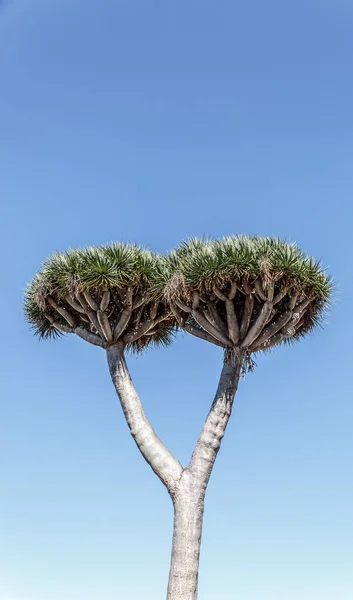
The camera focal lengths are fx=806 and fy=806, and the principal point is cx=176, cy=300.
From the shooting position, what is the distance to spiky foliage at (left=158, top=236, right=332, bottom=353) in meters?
12.2

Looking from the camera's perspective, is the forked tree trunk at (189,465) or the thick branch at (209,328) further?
the thick branch at (209,328)

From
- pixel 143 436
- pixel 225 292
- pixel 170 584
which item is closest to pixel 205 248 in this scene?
pixel 225 292

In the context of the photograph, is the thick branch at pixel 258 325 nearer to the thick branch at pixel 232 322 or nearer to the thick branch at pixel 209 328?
the thick branch at pixel 232 322

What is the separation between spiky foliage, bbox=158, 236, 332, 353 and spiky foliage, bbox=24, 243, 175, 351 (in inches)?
18.6

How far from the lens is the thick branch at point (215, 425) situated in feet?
40.1

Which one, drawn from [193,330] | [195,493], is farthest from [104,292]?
[195,493]

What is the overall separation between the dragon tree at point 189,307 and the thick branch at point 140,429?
0.05 ft

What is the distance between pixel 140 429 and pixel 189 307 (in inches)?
81.8

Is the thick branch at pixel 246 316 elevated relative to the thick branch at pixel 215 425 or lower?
elevated

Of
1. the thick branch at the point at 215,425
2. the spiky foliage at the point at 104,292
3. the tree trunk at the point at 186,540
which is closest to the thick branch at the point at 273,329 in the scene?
the thick branch at the point at 215,425

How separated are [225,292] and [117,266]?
1836 millimetres

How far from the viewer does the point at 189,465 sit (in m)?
12.4

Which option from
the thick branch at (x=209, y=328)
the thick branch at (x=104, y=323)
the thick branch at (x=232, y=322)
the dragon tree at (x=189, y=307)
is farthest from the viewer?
the thick branch at (x=104, y=323)

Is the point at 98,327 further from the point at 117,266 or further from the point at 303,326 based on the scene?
the point at 303,326
